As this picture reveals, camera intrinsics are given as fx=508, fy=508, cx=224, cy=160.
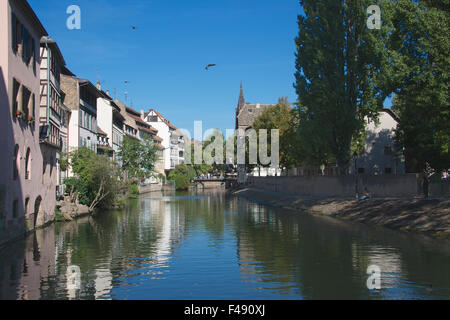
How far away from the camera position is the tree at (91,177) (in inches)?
1566

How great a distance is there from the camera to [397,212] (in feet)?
105

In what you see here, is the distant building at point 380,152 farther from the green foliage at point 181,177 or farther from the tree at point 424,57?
the green foliage at point 181,177

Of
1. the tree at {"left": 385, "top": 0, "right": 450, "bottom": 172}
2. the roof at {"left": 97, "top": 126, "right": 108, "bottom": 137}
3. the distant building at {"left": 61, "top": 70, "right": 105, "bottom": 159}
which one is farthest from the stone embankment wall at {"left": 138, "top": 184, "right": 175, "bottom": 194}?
the tree at {"left": 385, "top": 0, "right": 450, "bottom": 172}

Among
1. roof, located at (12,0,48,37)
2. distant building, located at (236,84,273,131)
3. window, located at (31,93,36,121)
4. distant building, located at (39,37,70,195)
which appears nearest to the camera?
roof, located at (12,0,48,37)

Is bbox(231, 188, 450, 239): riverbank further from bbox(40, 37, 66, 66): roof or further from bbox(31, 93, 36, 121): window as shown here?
bbox(40, 37, 66, 66): roof

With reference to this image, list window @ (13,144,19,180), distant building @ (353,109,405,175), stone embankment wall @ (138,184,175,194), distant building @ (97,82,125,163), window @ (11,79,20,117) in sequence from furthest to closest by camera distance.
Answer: stone embankment wall @ (138,184,175,194)
distant building @ (97,82,125,163)
distant building @ (353,109,405,175)
window @ (13,144,19,180)
window @ (11,79,20,117)

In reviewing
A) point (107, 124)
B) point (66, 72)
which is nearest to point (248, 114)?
point (107, 124)

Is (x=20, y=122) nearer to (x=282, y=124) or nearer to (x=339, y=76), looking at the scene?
(x=339, y=76)

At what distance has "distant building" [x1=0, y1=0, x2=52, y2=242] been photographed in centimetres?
2145

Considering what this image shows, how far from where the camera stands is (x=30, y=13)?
81.1 feet

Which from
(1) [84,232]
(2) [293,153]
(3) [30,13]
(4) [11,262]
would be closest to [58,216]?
(1) [84,232]

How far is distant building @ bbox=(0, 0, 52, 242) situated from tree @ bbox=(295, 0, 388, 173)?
24689 mm
